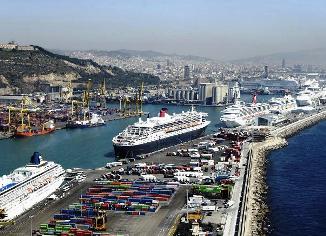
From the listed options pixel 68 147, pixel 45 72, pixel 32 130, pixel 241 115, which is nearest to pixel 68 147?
pixel 68 147

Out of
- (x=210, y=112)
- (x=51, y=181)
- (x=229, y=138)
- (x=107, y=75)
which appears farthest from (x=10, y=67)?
(x=51, y=181)

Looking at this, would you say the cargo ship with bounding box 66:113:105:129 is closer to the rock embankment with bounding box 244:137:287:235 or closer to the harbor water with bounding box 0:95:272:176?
the harbor water with bounding box 0:95:272:176

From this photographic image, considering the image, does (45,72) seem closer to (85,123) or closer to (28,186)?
(85,123)

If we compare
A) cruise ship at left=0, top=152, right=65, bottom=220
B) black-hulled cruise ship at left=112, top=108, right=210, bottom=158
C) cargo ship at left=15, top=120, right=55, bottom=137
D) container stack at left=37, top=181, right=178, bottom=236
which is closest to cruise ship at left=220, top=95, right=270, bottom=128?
black-hulled cruise ship at left=112, top=108, right=210, bottom=158

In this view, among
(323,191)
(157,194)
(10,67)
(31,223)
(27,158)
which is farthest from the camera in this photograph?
(10,67)

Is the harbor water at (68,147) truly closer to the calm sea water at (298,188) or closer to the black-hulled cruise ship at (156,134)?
the black-hulled cruise ship at (156,134)

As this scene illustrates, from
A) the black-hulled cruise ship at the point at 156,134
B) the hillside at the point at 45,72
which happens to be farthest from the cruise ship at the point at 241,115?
the hillside at the point at 45,72

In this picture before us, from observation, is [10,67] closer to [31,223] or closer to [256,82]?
[256,82]
